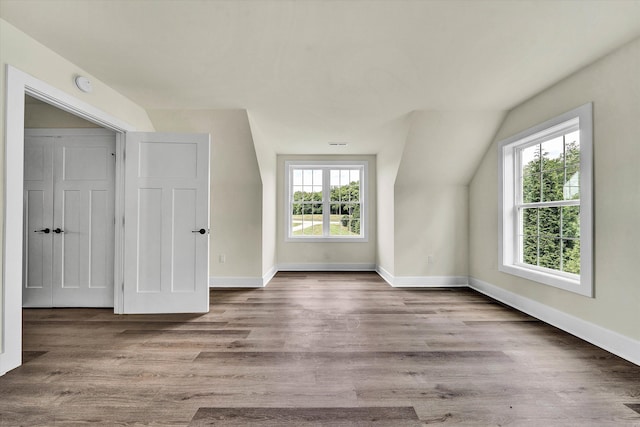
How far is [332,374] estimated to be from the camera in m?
2.11

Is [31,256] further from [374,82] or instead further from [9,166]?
[374,82]

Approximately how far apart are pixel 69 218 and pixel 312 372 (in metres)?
3.40

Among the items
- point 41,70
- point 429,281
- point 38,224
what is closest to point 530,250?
point 429,281

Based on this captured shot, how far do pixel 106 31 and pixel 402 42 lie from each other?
2122 millimetres

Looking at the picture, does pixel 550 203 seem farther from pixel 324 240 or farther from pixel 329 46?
pixel 324 240

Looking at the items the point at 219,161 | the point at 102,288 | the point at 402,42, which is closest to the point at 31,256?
the point at 102,288

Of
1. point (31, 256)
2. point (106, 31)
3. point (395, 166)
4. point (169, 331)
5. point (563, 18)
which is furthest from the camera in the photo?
point (395, 166)

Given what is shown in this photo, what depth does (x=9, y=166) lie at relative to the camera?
2.15 m

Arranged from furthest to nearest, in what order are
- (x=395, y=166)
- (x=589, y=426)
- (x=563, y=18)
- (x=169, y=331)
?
(x=395, y=166), (x=169, y=331), (x=563, y=18), (x=589, y=426)

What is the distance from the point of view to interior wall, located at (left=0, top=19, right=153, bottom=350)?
2111mm

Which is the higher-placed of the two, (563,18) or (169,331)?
(563,18)

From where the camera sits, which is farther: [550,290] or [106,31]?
[550,290]

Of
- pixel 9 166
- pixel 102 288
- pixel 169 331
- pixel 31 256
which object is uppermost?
pixel 9 166

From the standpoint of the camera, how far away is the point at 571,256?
3.04 metres
